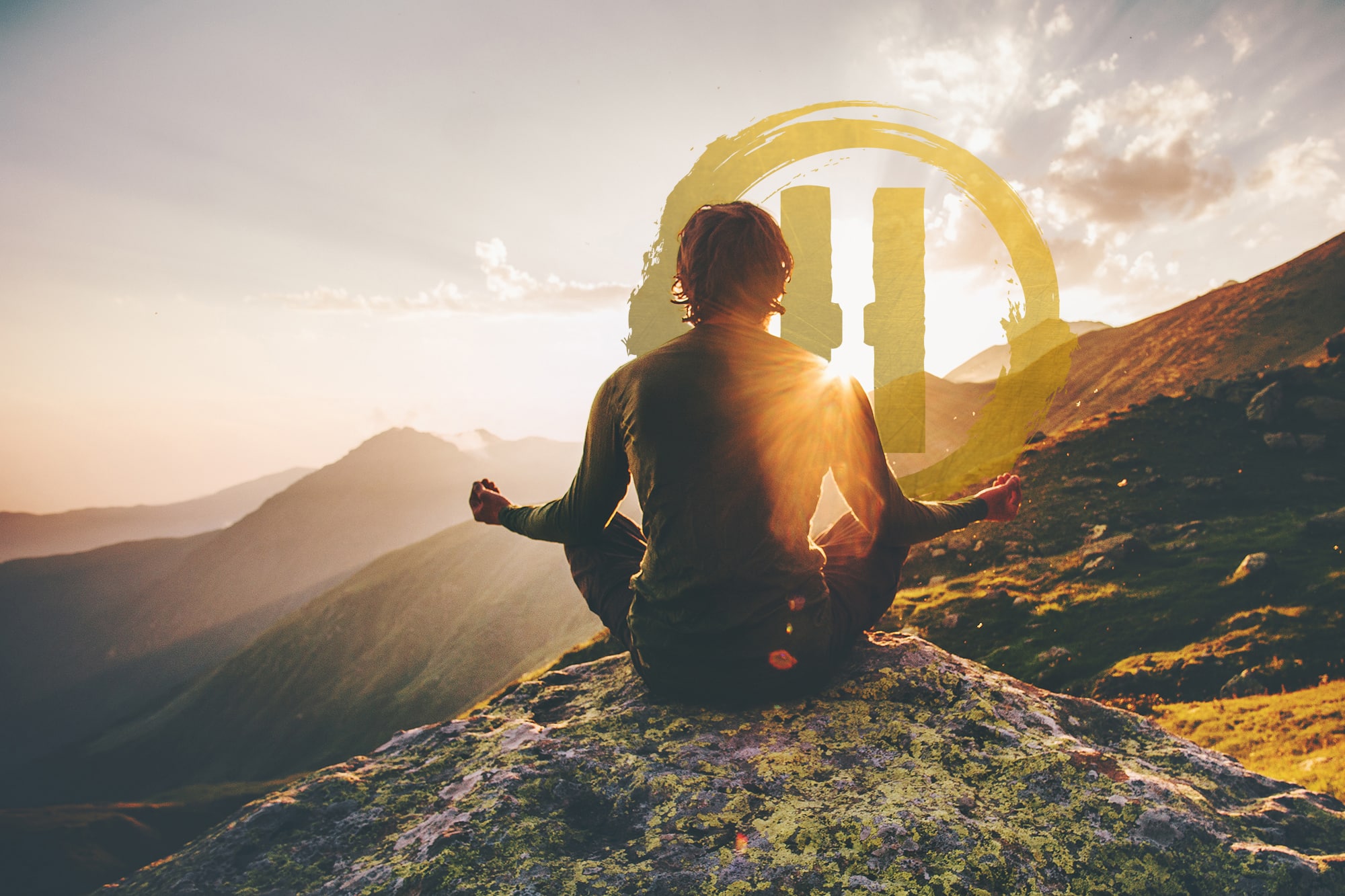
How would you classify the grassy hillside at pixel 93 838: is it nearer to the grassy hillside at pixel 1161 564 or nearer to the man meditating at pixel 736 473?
the grassy hillside at pixel 1161 564

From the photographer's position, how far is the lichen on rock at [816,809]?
2.81 metres

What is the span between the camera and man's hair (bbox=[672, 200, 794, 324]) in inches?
149

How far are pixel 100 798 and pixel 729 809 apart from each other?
215 metres

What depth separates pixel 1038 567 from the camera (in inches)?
907

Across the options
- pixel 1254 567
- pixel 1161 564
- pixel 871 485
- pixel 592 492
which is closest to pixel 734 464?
pixel 871 485

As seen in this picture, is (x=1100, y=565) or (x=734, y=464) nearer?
(x=734, y=464)

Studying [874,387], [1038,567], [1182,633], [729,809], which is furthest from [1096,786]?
[1038,567]

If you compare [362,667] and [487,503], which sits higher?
[487,503]

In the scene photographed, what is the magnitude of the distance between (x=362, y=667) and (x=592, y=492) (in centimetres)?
17723

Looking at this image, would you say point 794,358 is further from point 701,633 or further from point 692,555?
point 701,633

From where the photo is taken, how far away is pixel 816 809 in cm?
322

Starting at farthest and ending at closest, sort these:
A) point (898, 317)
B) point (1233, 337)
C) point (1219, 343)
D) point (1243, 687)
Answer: point (1233, 337) < point (1219, 343) < point (1243, 687) < point (898, 317)

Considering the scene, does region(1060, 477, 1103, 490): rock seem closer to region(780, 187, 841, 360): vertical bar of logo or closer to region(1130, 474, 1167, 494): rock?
region(1130, 474, 1167, 494): rock

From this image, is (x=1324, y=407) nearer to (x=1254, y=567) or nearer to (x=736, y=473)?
(x=1254, y=567)
